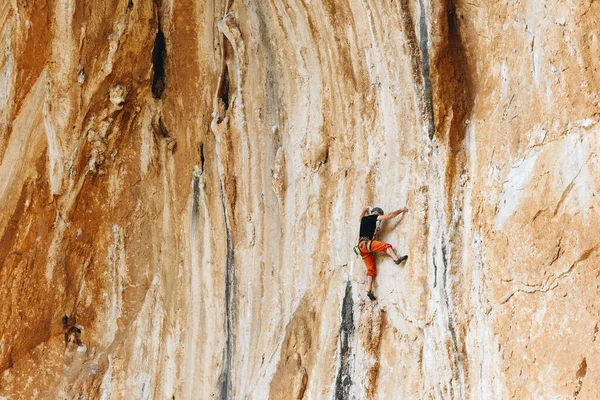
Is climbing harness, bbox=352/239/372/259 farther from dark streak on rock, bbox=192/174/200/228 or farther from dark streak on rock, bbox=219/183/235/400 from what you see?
dark streak on rock, bbox=192/174/200/228

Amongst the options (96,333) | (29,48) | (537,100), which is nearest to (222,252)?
(96,333)

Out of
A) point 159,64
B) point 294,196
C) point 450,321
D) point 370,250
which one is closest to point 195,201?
point 294,196

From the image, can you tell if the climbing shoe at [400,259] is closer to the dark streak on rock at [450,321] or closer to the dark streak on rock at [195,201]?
the dark streak on rock at [450,321]

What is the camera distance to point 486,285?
5.70 m

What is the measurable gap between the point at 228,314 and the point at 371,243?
2.26m

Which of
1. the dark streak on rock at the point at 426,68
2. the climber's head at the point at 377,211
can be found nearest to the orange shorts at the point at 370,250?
the climber's head at the point at 377,211

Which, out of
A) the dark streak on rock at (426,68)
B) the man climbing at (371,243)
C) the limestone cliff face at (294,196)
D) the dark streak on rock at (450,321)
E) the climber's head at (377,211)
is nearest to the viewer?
the limestone cliff face at (294,196)

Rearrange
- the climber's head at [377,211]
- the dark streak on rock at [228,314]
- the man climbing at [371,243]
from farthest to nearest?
the dark streak on rock at [228,314]
the climber's head at [377,211]
the man climbing at [371,243]

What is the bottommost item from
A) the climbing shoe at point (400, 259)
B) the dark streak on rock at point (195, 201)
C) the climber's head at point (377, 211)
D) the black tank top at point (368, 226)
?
the climbing shoe at point (400, 259)

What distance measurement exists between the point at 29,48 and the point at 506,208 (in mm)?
5384

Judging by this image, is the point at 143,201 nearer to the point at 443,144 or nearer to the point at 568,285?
the point at 443,144

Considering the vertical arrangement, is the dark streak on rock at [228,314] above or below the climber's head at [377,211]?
below

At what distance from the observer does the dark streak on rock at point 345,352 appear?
272 inches

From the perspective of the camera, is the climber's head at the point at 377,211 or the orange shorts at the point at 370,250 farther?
the climber's head at the point at 377,211
